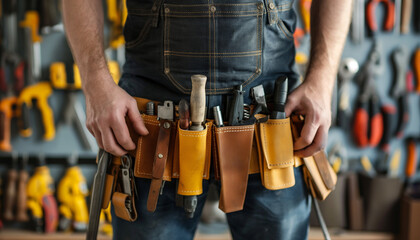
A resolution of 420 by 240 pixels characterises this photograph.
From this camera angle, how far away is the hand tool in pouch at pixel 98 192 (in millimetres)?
924

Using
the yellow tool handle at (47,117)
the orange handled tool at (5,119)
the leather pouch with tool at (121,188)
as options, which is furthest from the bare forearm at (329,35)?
the orange handled tool at (5,119)

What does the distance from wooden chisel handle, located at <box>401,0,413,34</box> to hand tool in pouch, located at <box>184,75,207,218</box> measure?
2.05 metres

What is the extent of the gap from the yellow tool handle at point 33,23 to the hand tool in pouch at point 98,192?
180cm

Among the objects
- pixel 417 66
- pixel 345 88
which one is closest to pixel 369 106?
pixel 345 88

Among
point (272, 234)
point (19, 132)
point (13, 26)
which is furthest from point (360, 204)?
point (13, 26)

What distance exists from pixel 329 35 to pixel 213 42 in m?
0.31

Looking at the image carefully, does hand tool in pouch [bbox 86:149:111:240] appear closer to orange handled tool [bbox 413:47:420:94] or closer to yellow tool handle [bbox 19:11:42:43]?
yellow tool handle [bbox 19:11:42:43]

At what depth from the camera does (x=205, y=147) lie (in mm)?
867

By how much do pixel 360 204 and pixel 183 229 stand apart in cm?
167

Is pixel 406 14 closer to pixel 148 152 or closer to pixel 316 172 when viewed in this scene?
pixel 316 172

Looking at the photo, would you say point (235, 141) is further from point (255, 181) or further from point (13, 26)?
point (13, 26)

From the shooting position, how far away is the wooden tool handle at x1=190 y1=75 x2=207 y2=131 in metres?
0.78

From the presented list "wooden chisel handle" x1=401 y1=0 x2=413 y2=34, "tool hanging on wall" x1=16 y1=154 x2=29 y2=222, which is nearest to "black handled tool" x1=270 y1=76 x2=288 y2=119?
"wooden chisel handle" x1=401 y1=0 x2=413 y2=34

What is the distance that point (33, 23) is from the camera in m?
2.38
